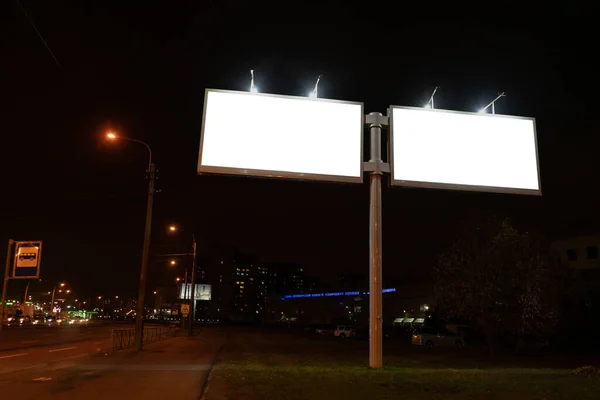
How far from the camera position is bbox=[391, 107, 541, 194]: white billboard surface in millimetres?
15203

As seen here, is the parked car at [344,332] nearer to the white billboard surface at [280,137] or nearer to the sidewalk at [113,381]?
the sidewalk at [113,381]

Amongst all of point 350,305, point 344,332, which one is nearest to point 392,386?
point 344,332

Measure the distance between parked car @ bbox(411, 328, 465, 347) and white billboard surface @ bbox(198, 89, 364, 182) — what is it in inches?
1031

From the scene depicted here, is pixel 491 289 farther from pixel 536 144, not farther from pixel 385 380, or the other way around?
pixel 385 380

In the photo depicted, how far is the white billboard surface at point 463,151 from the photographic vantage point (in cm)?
1520

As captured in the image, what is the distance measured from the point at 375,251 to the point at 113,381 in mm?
7750

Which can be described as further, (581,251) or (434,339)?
(581,251)

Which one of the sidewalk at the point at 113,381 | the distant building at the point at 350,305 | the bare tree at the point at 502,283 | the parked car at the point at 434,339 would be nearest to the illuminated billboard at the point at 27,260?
the sidewalk at the point at 113,381

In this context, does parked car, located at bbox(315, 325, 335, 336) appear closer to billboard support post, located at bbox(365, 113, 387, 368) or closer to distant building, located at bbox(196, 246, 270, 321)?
billboard support post, located at bbox(365, 113, 387, 368)

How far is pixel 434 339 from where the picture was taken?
3762 centimetres

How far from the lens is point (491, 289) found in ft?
78.0

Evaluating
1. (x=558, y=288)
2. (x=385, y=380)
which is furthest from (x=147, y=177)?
(x=558, y=288)

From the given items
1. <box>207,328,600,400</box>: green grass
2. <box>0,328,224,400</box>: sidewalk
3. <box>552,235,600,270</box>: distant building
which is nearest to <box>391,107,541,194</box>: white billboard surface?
<box>207,328,600,400</box>: green grass

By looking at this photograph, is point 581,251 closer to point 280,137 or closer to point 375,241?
point 375,241
